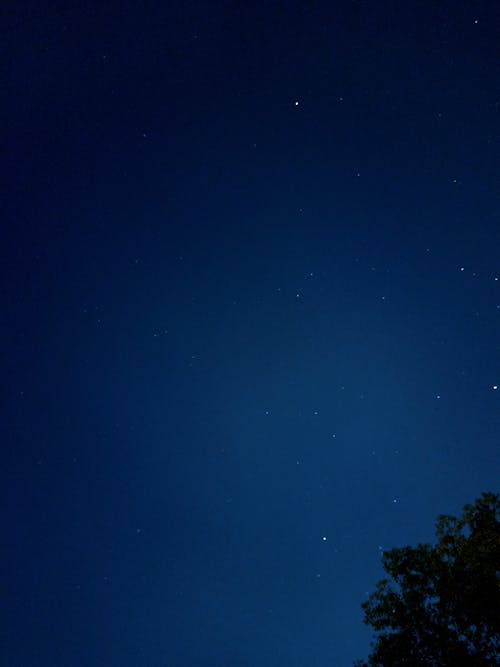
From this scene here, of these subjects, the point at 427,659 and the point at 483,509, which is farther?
the point at 483,509

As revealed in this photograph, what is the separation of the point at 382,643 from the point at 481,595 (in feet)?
9.71

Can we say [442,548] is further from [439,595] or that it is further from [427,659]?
[427,659]

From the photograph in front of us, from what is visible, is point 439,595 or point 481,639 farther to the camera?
point 439,595

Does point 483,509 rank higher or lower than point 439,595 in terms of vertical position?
Result: higher

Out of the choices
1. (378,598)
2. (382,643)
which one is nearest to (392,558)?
(378,598)

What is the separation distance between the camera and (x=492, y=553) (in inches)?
476

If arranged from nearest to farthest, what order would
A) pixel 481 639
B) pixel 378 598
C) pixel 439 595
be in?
pixel 481 639
pixel 439 595
pixel 378 598

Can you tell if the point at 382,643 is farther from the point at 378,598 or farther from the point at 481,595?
the point at 481,595

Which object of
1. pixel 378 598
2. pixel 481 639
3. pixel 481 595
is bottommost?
pixel 481 639

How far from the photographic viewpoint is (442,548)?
519 inches

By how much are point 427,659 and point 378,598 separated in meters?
1.79

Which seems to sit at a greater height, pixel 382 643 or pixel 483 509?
pixel 483 509

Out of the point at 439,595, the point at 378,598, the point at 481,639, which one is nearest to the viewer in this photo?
the point at 481,639

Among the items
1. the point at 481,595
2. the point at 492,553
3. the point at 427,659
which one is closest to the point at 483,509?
the point at 492,553
